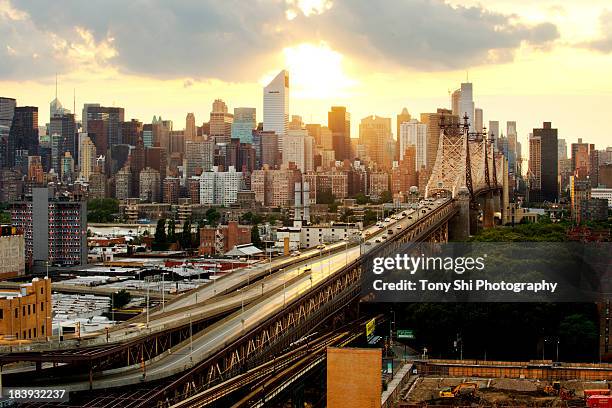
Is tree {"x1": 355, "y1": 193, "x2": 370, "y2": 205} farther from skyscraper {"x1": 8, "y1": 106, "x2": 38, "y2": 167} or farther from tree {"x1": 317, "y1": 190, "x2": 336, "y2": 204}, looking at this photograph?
skyscraper {"x1": 8, "y1": 106, "x2": 38, "y2": 167}

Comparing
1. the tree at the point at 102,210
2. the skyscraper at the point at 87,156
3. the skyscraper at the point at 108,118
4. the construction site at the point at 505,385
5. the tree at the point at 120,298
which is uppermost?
the skyscraper at the point at 108,118

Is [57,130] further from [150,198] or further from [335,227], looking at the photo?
[335,227]

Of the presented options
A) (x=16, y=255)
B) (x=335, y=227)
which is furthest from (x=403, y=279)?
(x=335, y=227)

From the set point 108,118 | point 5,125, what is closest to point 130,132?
point 108,118

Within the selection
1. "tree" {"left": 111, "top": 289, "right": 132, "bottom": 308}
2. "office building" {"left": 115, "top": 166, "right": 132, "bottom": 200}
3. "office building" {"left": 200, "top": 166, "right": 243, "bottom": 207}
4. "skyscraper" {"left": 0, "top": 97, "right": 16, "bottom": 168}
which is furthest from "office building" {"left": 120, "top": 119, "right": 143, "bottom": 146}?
"tree" {"left": 111, "top": 289, "right": 132, "bottom": 308}

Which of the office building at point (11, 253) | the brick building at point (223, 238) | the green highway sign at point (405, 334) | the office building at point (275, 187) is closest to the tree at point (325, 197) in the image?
the office building at point (275, 187)

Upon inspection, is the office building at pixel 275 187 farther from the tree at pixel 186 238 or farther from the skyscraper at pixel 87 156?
the tree at pixel 186 238
